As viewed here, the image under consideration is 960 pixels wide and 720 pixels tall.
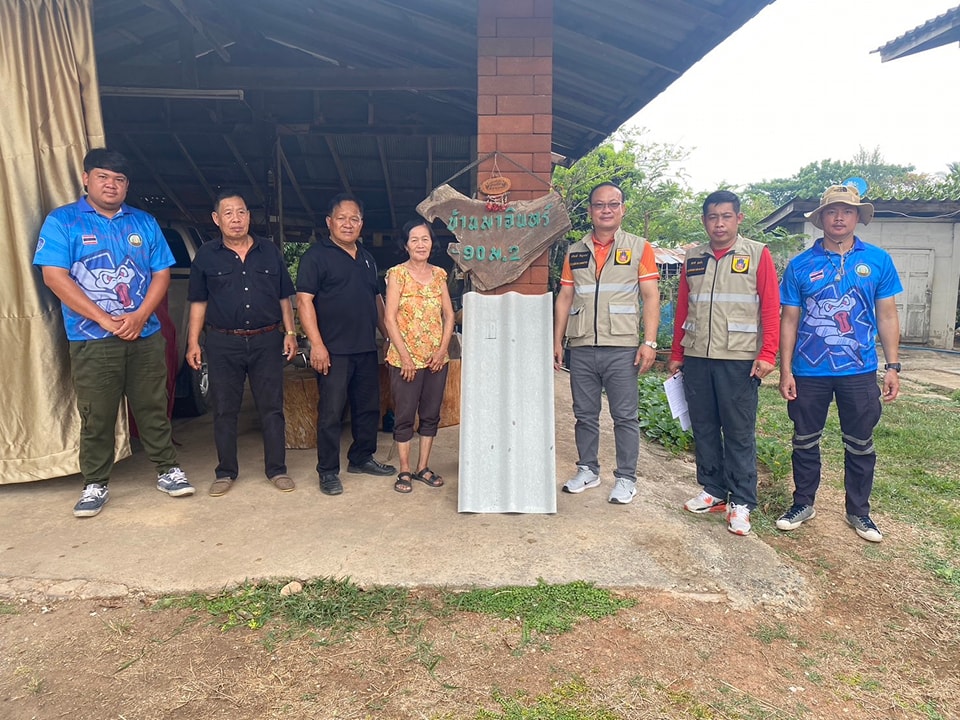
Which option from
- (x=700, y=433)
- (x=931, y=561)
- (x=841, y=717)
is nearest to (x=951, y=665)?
(x=841, y=717)

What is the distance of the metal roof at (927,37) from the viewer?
228 inches

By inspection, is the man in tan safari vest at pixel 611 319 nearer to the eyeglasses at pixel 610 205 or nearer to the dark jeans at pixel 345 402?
the eyeglasses at pixel 610 205

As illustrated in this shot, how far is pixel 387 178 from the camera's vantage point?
776 cm

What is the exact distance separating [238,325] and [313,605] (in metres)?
1.75

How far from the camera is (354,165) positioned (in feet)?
24.9

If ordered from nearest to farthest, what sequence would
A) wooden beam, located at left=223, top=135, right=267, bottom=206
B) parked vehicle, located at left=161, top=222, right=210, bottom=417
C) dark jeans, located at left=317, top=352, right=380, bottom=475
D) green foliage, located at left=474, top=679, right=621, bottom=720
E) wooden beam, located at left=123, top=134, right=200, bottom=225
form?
1. green foliage, located at left=474, top=679, right=621, bottom=720
2. dark jeans, located at left=317, top=352, right=380, bottom=475
3. parked vehicle, located at left=161, top=222, right=210, bottom=417
4. wooden beam, located at left=223, top=135, right=267, bottom=206
5. wooden beam, located at left=123, top=134, right=200, bottom=225

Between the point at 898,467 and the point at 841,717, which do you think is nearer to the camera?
the point at 841,717

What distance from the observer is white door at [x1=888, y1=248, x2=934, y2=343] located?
13750 millimetres

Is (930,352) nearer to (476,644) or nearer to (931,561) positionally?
(931,561)

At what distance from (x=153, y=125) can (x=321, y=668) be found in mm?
6146

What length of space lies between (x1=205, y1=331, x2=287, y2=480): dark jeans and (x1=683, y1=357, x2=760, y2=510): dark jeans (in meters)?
2.41

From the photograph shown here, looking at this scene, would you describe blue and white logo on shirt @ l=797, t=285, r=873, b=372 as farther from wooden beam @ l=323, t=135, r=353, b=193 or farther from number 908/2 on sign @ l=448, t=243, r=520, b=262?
wooden beam @ l=323, t=135, r=353, b=193

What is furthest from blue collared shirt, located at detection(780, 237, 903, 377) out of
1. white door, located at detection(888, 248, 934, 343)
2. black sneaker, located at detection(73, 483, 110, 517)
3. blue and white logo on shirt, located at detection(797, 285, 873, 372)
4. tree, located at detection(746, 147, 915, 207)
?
tree, located at detection(746, 147, 915, 207)

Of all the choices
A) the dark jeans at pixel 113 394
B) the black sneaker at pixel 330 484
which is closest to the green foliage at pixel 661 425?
the black sneaker at pixel 330 484
